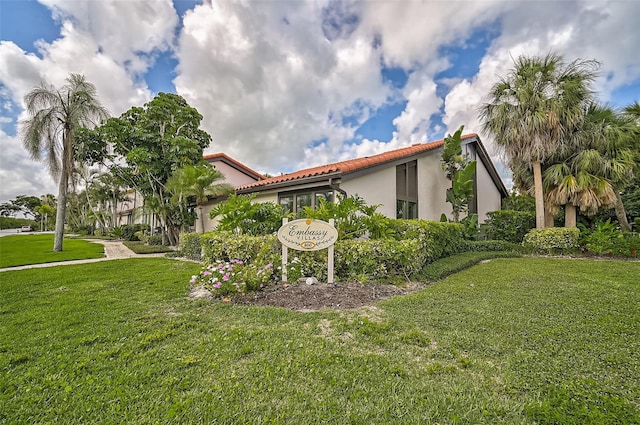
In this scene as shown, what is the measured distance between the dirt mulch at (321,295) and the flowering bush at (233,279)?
0.18m

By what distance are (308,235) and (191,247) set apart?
7630 millimetres

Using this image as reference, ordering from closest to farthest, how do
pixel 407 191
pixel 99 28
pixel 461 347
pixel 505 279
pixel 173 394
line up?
pixel 173 394
pixel 461 347
pixel 505 279
pixel 99 28
pixel 407 191

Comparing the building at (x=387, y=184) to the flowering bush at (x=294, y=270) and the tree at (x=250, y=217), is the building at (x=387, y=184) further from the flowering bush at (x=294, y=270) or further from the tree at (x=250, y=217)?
the flowering bush at (x=294, y=270)

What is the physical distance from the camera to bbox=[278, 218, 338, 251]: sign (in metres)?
6.13

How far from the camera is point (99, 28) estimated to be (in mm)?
9266

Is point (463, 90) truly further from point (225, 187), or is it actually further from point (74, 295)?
point (74, 295)

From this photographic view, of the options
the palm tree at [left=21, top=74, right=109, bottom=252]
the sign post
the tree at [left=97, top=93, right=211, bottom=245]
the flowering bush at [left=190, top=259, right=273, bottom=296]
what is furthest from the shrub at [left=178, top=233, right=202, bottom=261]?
the palm tree at [left=21, top=74, right=109, bottom=252]

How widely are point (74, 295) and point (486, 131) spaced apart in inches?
595

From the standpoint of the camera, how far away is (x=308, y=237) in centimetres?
620

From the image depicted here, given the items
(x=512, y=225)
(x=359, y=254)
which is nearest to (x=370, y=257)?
(x=359, y=254)

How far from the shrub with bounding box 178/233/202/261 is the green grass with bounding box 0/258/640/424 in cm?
628

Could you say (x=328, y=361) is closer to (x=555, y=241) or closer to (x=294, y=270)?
(x=294, y=270)

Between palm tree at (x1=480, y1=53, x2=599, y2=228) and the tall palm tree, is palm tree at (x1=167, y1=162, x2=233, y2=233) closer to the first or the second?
palm tree at (x1=480, y1=53, x2=599, y2=228)

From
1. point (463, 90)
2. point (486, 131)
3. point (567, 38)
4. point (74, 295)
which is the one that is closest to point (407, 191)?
point (486, 131)
